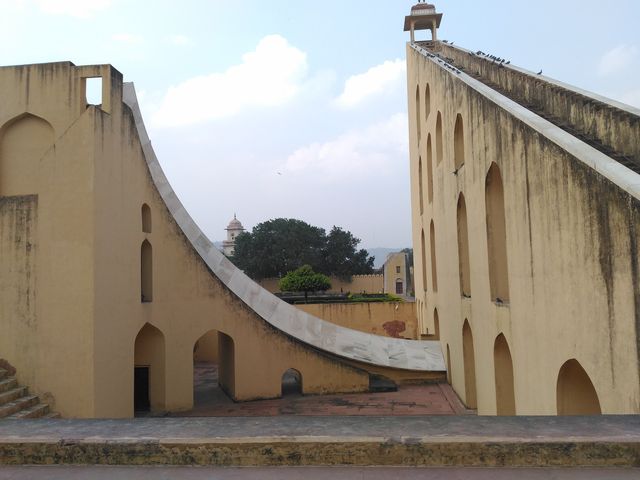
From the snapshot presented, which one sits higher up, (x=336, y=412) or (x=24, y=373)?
(x=24, y=373)

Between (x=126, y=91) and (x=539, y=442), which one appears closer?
(x=539, y=442)

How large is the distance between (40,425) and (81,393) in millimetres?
4102

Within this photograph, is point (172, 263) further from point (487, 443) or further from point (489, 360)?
point (487, 443)

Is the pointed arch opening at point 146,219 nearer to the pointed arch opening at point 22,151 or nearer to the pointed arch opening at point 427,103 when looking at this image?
the pointed arch opening at point 22,151

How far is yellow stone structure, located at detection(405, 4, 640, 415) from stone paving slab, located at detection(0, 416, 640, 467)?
1347 millimetres

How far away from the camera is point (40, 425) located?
226 cm

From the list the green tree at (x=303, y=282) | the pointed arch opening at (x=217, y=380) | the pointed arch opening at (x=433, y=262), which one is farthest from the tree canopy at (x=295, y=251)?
the pointed arch opening at (x=433, y=262)

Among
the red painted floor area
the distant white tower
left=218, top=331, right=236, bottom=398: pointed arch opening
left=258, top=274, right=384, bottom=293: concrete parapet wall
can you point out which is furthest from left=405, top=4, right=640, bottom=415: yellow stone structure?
the distant white tower

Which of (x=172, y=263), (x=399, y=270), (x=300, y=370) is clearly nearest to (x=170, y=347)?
(x=172, y=263)

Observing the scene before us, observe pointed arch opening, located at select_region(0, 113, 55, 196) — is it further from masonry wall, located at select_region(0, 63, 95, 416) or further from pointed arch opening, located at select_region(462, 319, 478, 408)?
pointed arch opening, located at select_region(462, 319, 478, 408)

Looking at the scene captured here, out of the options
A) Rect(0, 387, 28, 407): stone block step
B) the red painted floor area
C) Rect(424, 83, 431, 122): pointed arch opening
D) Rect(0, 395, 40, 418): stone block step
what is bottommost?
the red painted floor area

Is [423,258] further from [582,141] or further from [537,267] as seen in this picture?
[582,141]

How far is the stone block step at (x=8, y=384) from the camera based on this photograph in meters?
5.53

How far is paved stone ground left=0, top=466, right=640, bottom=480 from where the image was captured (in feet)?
5.77
